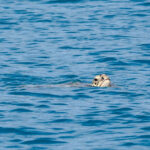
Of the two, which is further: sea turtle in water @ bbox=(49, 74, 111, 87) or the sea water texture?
sea turtle in water @ bbox=(49, 74, 111, 87)

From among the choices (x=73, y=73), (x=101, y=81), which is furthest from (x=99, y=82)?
(x=73, y=73)

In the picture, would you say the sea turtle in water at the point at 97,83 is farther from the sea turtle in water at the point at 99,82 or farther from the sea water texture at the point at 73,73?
the sea water texture at the point at 73,73

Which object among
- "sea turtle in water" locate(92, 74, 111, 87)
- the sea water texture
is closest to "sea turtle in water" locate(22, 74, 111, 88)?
"sea turtle in water" locate(92, 74, 111, 87)

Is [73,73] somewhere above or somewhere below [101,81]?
above

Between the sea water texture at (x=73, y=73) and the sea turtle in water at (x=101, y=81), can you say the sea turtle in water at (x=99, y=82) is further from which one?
the sea water texture at (x=73, y=73)

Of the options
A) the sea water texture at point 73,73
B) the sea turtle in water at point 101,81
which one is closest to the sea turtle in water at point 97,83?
the sea turtle in water at point 101,81

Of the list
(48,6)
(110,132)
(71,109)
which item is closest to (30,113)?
(71,109)

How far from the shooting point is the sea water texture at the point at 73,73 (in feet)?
47.9

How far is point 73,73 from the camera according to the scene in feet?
67.8

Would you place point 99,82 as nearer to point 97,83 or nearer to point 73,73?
point 97,83

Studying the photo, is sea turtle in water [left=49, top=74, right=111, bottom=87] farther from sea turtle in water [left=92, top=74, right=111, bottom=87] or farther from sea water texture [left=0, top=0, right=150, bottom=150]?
sea water texture [left=0, top=0, right=150, bottom=150]

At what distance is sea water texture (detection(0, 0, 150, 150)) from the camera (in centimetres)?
1459

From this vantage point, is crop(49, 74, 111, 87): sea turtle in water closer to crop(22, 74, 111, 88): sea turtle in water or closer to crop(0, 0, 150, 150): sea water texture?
crop(22, 74, 111, 88): sea turtle in water

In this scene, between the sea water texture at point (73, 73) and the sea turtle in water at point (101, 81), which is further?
the sea turtle in water at point (101, 81)
